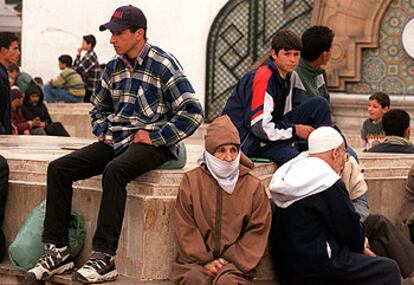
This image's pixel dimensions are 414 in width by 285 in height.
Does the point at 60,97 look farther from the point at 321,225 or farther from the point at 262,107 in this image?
the point at 321,225

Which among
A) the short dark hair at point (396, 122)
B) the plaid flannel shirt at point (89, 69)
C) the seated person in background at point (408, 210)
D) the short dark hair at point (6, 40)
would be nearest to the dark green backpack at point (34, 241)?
the seated person in background at point (408, 210)

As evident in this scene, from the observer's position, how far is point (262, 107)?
8.72 metres

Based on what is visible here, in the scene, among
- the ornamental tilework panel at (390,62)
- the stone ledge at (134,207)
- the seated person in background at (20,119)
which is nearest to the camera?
the stone ledge at (134,207)

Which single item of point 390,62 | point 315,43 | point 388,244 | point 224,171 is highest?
point 315,43

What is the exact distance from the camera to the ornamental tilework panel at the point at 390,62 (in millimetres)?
18281

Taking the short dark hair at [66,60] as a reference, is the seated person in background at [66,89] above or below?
below

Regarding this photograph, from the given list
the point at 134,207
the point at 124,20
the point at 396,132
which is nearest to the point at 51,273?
the point at 134,207

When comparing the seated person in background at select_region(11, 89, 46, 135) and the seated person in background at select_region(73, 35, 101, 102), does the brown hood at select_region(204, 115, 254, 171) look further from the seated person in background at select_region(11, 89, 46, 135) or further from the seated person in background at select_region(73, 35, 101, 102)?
the seated person in background at select_region(73, 35, 101, 102)

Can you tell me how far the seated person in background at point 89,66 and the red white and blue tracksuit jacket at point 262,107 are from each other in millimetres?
10561

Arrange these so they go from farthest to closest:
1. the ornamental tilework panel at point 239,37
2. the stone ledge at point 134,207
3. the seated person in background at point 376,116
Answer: the ornamental tilework panel at point 239,37 → the seated person in background at point 376,116 → the stone ledge at point 134,207

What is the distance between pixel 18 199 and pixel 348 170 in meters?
2.31

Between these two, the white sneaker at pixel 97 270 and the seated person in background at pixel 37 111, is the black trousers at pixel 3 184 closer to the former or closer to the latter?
the white sneaker at pixel 97 270

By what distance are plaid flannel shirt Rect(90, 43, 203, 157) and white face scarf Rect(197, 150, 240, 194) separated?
1.67ft

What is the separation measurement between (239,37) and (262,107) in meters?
11.4
